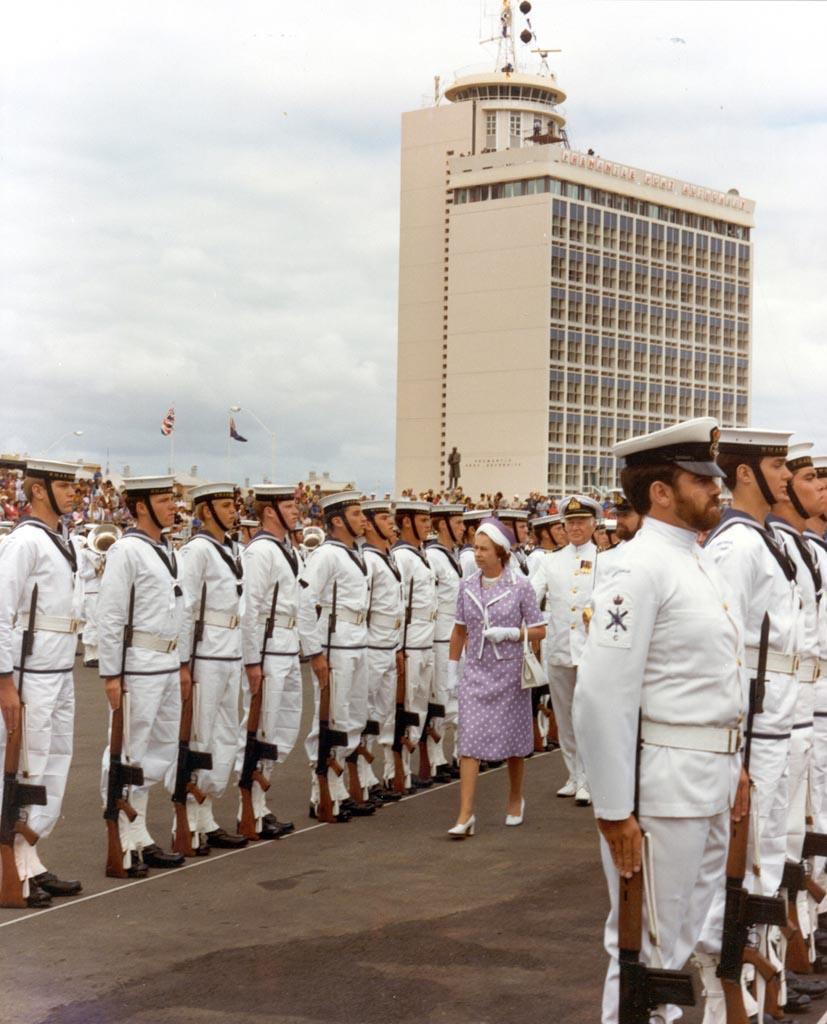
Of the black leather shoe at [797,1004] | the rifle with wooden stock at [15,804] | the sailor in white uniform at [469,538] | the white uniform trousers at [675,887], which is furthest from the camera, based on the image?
the sailor in white uniform at [469,538]

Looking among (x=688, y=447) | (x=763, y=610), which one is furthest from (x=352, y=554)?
(x=688, y=447)

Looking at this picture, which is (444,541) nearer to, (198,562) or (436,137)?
(198,562)

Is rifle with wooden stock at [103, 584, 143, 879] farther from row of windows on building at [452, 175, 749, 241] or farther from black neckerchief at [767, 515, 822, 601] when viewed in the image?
row of windows on building at [452, 175, 749, 241]

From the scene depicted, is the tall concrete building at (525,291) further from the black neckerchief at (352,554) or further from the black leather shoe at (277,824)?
the black leather shoe at (277,824)

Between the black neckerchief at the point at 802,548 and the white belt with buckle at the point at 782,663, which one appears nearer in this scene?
the white belt with buckle at the point at 782,663

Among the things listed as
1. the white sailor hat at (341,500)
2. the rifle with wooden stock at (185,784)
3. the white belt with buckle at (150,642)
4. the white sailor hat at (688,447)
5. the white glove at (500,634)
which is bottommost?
the rifle with wooden stock at (185,784)

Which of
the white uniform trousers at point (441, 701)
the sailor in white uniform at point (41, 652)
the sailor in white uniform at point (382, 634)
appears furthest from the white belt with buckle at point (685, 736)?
the white uniform trousers at point (441, 701)

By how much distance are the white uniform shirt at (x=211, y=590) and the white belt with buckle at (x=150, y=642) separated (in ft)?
1.77

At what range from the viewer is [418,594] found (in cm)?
1270

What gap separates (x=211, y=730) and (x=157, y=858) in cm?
93

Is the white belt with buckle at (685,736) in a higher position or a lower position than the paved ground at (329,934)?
higher

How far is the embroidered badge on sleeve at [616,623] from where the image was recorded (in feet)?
14.8

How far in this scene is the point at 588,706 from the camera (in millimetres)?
4496

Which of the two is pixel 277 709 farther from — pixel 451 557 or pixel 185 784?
pixel 451 557
